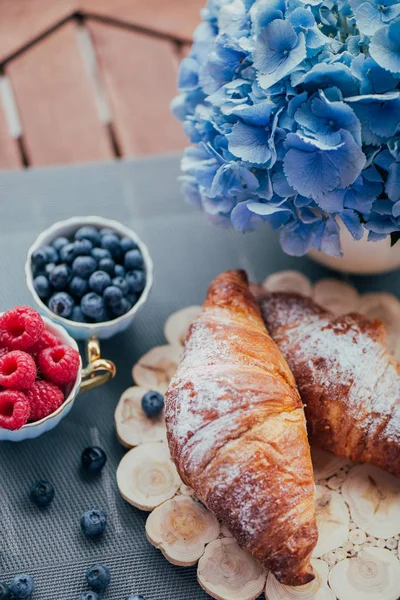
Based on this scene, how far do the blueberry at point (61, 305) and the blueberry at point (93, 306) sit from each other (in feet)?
0.09

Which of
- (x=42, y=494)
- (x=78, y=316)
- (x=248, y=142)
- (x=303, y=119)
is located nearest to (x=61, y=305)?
(x=78, y=316)

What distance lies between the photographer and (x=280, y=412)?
4.42 ft

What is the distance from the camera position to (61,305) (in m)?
1.55

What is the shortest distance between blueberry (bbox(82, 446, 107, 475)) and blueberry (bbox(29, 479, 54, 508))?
3.2 inches

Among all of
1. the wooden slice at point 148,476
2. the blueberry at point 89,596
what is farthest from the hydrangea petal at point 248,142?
the blueberry at point 89,596

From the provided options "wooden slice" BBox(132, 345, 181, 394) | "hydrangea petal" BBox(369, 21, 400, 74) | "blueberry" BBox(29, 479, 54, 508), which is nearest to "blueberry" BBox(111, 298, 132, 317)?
"wooden slice" BBox(132, 345, 181, 394)

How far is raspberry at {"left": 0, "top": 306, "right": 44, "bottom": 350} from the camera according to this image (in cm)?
139

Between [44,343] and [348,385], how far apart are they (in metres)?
0.58

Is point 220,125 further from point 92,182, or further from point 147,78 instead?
point 147,78

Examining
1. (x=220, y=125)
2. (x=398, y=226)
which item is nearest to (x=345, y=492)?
(x=398, y=226)

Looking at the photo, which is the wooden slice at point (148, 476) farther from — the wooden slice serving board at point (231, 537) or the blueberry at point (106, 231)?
the blueberry at point (106, 231)

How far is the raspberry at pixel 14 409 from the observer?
1.33 metres

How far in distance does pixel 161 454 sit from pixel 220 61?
29.8 inches

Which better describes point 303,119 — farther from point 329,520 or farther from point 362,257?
point 329,520
